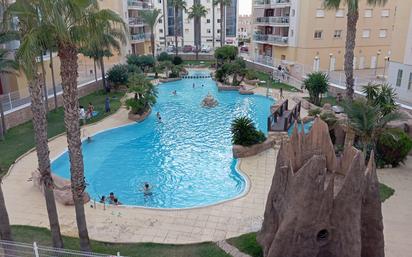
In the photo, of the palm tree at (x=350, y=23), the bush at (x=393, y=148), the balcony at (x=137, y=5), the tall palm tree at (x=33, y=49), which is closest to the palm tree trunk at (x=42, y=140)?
the tall palm tree at (x=33, y=49)

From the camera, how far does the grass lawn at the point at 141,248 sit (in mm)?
12086

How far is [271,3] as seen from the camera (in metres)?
54.9

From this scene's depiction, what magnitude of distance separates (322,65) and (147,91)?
27.9 metres

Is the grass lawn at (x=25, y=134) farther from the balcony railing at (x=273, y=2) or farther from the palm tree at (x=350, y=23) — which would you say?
the balcony railing at (x=273, y=2)

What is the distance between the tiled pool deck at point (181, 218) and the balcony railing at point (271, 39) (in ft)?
116

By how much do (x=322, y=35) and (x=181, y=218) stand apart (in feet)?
132

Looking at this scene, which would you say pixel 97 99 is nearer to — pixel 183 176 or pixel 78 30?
pixel 183 176

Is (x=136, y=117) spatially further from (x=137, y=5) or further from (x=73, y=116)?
(x=137, y=5)

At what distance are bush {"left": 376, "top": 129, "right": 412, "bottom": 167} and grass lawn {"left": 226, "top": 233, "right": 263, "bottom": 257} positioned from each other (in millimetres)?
9778

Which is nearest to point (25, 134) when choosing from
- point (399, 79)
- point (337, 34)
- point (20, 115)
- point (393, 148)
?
point (20, 115)

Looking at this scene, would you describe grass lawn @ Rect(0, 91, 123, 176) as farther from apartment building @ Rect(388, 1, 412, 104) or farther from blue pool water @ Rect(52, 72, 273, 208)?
apartment building @ Rect(388, 1, 412, 104)

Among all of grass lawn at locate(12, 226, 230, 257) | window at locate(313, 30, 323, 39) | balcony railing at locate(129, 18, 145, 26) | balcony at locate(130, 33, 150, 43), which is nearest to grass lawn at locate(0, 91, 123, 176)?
grass lawn at locate(12, 226, 230, 257)

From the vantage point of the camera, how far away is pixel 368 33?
50031 mm

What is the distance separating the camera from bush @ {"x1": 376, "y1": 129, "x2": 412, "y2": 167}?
1854 cm
